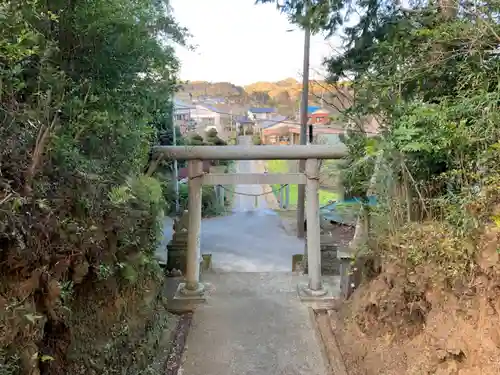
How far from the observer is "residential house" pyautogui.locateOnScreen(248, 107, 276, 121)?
15477 mm

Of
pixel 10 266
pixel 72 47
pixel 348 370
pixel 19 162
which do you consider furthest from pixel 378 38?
pixel 10 266

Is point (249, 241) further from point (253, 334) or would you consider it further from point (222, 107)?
point (253, 334)

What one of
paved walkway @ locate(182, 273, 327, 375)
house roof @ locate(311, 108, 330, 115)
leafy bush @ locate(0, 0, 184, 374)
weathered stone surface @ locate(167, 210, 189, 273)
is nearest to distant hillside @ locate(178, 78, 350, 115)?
house roof @ locate(311, 108, 330, 115)

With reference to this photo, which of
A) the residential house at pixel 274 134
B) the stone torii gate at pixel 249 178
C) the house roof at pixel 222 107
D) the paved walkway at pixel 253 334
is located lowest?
the paved walkway at pixel 253 334

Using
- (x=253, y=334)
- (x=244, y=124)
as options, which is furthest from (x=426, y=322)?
(x=244, y=124)

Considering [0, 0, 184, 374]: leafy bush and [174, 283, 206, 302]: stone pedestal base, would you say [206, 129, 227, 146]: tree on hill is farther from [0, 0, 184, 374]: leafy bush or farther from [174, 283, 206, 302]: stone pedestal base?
[0, 0, 184, 374]: leafy bush

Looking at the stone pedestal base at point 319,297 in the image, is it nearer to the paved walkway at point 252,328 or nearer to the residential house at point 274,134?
the paved walkway at point 252,328

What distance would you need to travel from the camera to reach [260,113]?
618 inches

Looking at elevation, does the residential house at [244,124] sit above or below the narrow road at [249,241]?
above

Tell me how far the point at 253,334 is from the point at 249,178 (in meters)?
2.30

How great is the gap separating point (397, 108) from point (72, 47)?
3.19 m

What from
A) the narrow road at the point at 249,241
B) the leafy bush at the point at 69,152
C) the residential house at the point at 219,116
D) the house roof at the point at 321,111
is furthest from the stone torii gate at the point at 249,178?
the residential house at the point at 219,116

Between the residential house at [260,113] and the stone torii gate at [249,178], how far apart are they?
31.6 ft

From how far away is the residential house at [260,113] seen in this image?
50.8 ft
